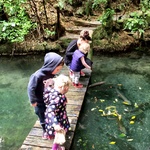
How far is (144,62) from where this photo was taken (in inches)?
285

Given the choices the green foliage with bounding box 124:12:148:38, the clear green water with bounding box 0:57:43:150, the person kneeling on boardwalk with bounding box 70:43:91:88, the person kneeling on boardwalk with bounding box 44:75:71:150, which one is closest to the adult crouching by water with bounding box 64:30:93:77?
the person kneeling on boardwalk with bounding box 70:43:91:88

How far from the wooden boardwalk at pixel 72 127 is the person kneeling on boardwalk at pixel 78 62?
10.8 inches

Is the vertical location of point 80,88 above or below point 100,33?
below

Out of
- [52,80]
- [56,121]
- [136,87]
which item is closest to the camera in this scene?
[56,121]

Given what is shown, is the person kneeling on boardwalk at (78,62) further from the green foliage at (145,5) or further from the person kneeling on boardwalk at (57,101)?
the green foliage at (145,5)

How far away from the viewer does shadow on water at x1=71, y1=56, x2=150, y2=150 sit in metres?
4.38

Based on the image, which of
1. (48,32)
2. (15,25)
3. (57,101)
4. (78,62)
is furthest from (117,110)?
(15,25)

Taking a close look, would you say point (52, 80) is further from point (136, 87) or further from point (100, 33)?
point (100, 33)

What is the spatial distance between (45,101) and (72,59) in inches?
81.8

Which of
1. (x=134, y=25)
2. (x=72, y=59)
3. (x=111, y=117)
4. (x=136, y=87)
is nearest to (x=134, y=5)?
(x=134, y=25)

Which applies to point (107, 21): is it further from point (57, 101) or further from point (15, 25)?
point (57, 101)

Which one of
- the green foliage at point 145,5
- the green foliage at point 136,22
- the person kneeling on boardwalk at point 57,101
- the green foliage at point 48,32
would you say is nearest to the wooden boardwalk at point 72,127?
the person kneeling on boardwalk at point 57,101

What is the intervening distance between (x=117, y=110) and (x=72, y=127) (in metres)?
1.42

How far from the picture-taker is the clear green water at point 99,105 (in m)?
4.44
